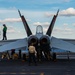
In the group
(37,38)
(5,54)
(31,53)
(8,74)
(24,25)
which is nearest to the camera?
(8,74)

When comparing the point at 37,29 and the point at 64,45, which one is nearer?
the point at 64,45

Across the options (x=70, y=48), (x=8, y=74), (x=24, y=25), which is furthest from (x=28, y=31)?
(x=8, y=74)

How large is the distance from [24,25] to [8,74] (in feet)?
55.3

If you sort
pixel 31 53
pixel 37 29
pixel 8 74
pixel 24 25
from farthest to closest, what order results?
pixel 24 25 < pixel 37 29 < pixel 31 53 < pixel 8 74

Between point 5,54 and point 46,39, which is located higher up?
point 46,39

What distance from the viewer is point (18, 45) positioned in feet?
97.7

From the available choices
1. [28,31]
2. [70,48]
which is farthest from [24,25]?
[70,48]

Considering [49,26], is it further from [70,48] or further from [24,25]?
[70,48]

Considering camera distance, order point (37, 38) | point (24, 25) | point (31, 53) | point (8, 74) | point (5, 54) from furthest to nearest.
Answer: point (5, 54) → point (24, 25) → point (37, 38) → point (31, 53) → point (8, 74)

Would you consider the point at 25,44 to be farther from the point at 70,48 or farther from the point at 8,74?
the point at 8,74

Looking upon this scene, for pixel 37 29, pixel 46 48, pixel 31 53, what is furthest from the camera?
pixel 37 29

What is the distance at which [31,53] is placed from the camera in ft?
87.5

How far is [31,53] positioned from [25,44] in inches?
127

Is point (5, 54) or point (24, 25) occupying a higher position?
point (24, 25)
